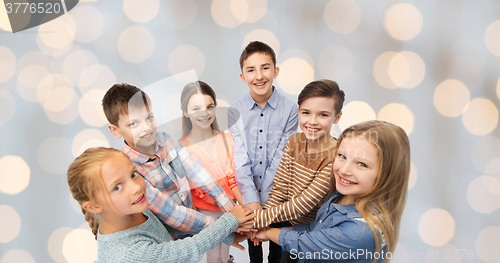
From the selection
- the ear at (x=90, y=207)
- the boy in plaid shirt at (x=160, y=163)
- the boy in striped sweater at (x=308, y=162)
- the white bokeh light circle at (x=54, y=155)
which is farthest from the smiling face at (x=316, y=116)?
the white bokeh light circle at (x=54, y=155)

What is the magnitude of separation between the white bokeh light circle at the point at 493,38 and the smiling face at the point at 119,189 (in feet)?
3.42

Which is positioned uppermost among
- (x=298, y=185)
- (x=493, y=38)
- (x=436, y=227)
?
(x=493, y=38)

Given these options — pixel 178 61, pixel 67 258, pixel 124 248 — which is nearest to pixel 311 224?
pixel 124 248

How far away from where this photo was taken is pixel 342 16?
0.80 metres

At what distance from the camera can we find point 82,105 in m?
0.87

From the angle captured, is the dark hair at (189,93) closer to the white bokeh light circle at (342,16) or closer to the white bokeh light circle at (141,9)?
the white bokeh light circle at (141,9)

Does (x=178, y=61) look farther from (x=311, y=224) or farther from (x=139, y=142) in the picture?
(x=311, y=224)

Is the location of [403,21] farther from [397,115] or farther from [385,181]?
[385,181]

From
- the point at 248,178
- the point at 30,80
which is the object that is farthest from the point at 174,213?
the point at 30,80

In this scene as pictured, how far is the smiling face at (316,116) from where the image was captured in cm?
71

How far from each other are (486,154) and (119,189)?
3.48 ft

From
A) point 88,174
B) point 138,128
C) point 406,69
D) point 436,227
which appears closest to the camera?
point 88,174

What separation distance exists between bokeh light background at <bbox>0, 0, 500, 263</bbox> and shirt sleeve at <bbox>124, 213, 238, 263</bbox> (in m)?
0.35

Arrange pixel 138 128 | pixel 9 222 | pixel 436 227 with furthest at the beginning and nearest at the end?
pixel 9 222 → pixel 436 227 → pixel 138 128
